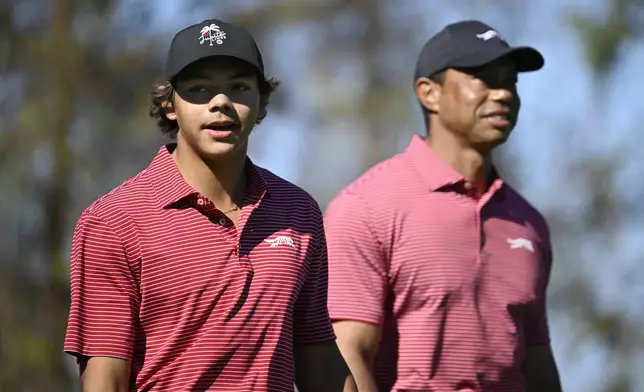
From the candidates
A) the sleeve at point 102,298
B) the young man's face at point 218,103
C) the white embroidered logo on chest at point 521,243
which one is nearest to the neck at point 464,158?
the white embroidered logo on chest at point 521,243

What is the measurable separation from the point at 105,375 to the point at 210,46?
3.51ft

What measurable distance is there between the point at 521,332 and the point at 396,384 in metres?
0.58

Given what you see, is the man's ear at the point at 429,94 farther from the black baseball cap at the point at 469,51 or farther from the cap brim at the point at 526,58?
the cap brim at the point at 526,58

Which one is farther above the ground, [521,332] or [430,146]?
[430,146]

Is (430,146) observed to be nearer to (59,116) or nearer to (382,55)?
(59,116)

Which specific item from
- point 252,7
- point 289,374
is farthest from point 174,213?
point 252,7

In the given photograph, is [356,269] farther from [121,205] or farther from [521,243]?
[121,205]

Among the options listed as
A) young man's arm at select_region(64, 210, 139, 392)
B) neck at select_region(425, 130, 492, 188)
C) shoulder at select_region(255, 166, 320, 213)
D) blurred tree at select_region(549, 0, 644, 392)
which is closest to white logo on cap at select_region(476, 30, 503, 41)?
neck at select_region(425, 130, 492, 188)

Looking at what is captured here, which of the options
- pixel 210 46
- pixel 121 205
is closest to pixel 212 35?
pixel 210 46

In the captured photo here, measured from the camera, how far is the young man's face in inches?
205

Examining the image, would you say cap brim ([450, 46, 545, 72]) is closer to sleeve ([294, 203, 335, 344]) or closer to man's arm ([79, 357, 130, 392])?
sleeve ([294, 203, 335, 344])

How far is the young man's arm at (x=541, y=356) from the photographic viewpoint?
711 centimetres

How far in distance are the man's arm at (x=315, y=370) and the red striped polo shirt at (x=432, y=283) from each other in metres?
1.10

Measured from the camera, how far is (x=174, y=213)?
205 inches
